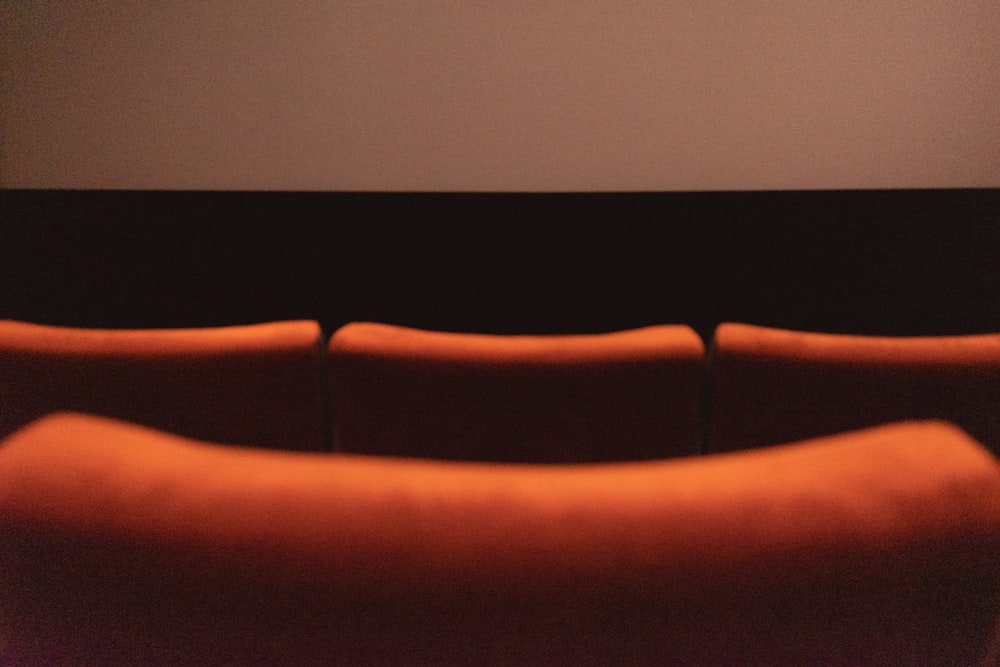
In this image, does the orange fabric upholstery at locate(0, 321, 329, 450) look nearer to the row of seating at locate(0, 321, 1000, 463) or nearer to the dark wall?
the row of seating at locate(0, 321, 1000, 463)

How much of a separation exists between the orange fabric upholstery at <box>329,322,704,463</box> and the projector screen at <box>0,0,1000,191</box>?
52.3 inches

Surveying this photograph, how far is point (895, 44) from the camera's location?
1.89 meters

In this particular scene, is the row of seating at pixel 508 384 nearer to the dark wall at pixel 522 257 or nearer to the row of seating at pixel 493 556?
the row of seating at pixel 493 556

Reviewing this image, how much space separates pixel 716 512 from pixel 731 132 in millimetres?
1964

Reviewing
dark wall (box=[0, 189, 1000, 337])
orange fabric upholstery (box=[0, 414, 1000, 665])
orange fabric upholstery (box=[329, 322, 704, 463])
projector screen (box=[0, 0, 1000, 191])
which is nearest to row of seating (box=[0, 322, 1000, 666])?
orange fabric upholstery (box=[0, 414, 1000, 665])

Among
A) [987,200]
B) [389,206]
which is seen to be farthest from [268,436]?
[987,200]

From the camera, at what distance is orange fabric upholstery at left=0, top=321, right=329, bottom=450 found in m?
0.77

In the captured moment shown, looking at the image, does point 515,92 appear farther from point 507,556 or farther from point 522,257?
point 507,556

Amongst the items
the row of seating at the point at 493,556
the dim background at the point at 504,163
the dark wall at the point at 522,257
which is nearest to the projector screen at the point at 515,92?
the dim background at the point at 504,163

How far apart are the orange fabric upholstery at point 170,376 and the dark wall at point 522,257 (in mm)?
892

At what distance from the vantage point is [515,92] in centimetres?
196

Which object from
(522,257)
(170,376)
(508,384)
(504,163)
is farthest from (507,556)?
(504,163)

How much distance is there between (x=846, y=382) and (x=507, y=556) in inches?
26.9

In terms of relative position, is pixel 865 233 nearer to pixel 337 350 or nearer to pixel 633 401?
pixel 633 401
